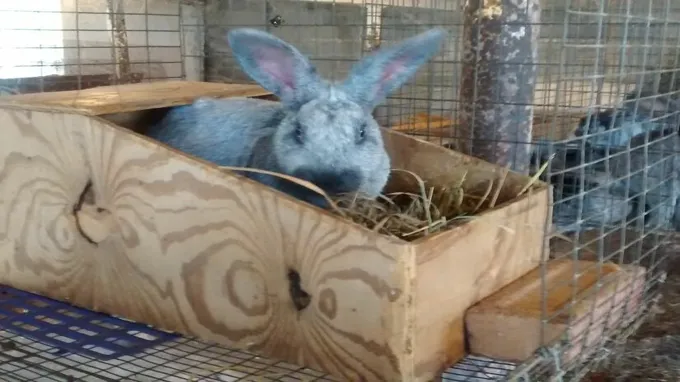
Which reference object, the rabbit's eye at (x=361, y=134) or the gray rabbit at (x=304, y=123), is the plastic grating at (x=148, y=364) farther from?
the rabbit's eye at (x=361, y=134)

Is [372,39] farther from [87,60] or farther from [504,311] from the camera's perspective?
[504,311]

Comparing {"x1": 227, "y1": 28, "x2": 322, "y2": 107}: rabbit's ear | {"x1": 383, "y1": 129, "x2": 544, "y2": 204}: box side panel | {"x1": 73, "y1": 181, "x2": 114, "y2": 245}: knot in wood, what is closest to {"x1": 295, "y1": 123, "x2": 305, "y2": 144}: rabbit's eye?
{"x1": 227, "y1": 28, "x2": 322, "y2": 107}: rabbit's ear

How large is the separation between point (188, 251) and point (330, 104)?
504mm

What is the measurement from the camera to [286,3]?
180 inches

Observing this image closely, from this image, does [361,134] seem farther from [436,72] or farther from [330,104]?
[436,72]

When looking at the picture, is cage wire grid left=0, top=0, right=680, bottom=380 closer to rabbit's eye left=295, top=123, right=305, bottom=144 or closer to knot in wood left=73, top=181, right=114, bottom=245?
knot in wood left=73, top=181, right=114, bottom=245

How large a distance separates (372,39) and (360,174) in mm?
2366

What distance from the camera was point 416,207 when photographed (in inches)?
61.2

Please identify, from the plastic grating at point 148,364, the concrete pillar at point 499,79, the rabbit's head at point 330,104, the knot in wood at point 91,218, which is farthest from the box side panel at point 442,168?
Result: the knot in wood at point 91,218

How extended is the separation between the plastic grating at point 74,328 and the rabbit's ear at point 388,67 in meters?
0.70

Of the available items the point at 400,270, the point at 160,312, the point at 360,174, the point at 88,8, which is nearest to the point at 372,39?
the point at 88,8

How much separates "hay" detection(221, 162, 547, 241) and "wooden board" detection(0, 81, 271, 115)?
0.39m

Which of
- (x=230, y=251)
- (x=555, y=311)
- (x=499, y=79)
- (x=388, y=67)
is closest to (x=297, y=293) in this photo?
(x=230, y=251)

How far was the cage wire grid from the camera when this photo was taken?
175 cm
